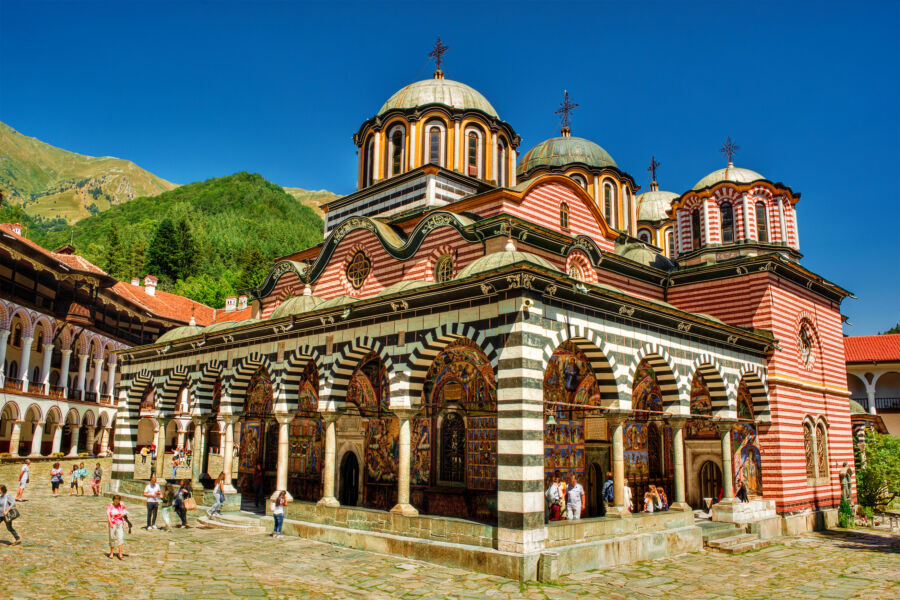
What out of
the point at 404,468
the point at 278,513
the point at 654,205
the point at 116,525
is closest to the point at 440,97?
the point at 404,468

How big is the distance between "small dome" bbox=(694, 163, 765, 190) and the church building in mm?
62

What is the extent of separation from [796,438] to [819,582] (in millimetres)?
6752

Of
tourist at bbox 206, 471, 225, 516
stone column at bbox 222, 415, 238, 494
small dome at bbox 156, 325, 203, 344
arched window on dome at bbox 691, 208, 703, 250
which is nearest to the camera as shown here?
tourist at bbox 206, 471, 225, 516

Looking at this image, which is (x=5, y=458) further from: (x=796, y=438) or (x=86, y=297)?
(x=796, y=438)

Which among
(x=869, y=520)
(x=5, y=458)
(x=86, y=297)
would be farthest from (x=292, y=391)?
(x=86, y=297)

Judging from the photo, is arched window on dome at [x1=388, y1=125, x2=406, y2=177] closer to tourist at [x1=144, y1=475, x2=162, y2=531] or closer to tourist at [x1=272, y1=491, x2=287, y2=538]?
tourist at [x1=272, y1=491, x2=287, y2=538]

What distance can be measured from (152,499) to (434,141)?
462 inches

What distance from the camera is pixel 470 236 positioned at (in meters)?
15.4

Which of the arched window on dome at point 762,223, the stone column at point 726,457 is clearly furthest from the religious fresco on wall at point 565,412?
the arched window on dome at point 762,223

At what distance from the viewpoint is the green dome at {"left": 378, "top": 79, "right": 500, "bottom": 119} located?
65.7 ft

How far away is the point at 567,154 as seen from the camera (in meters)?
23.5

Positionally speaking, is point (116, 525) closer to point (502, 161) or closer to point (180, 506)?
point (180, 506)

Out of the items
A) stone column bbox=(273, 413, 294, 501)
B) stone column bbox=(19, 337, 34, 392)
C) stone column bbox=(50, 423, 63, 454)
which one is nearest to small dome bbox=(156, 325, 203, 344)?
stone column bbox=(273, 413, 294, 501)

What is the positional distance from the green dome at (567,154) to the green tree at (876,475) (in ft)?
40.1
